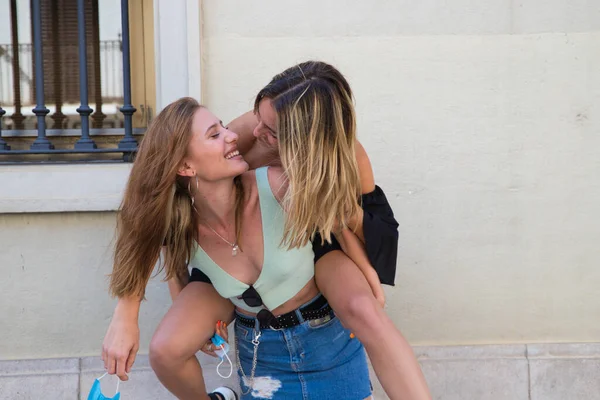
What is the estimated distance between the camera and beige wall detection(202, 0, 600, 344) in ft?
12.2

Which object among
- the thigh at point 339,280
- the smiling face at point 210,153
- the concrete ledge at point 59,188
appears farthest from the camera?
the concrete ledge at point 59,188

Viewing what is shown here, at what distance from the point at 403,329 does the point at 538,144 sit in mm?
1121

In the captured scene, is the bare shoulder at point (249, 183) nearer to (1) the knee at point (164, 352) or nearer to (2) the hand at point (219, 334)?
(2) the hand at point (219, 334)

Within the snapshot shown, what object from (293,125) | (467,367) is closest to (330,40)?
(293,125)

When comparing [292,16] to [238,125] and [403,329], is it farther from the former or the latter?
[403,329]

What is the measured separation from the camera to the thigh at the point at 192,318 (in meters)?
2.85

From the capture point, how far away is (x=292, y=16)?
146 inches

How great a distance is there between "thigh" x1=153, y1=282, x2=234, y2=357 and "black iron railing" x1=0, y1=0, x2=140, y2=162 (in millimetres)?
1031

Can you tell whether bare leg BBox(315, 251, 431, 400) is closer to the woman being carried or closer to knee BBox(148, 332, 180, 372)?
the woman being carried

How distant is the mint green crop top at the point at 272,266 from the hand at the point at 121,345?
36 centimetres

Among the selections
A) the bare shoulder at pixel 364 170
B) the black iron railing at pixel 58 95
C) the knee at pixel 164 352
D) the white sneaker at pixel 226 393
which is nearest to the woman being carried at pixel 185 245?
the knee at pixel 164 352

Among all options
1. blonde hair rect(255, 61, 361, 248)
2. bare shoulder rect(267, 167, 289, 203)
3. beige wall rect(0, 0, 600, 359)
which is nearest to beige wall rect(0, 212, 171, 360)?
beige wall rect(0, 0, 600, 359)

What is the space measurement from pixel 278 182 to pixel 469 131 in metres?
1.26

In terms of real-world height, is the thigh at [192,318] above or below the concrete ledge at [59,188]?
below
